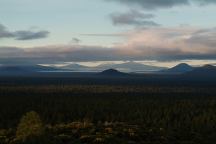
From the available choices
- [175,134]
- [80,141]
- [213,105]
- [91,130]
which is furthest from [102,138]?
[213,105]

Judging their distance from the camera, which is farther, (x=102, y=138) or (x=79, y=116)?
(x=79, y=116)

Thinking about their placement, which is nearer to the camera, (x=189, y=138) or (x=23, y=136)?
(x=23, y=136)

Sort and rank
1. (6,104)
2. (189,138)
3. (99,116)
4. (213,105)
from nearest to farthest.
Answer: (189,138), (99,116), (6,104), (213,105)

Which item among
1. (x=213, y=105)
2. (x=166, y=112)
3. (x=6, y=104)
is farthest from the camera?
(x=213, y=105)

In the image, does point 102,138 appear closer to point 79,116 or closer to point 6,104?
point 79,116

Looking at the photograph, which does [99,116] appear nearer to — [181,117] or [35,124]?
[181,117]

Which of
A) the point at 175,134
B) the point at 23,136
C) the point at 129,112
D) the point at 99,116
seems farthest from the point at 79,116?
the point at 23,136

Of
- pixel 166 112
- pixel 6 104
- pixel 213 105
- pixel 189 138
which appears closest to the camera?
pixel 189 138

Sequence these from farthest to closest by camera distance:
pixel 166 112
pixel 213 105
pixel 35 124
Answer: pixel 213 105 < pixel 166 112 < pixel 35 124
